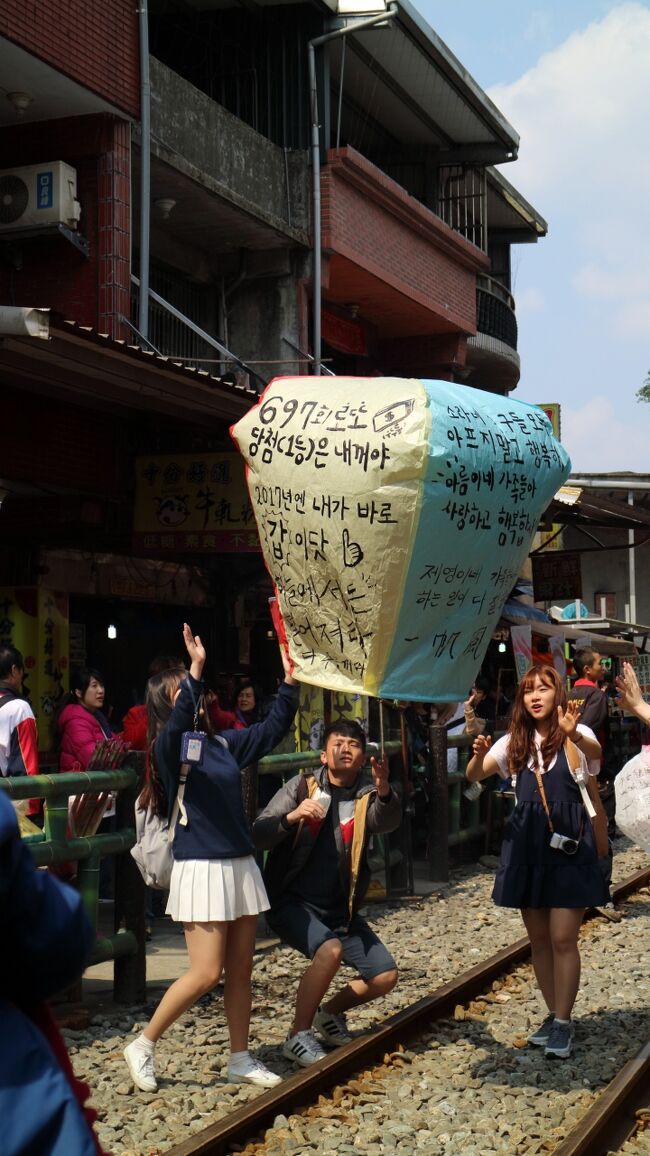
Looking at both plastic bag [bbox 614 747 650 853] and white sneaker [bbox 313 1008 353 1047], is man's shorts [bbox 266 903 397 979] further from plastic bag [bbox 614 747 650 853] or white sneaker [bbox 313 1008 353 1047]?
plastic bag [bbox 614 747 650 853]

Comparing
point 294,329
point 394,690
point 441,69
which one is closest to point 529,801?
point 394,690

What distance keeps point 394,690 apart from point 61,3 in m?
8.80

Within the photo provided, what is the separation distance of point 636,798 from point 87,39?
8.96 meters

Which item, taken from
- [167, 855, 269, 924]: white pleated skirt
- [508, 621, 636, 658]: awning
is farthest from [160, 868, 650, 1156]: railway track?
[508, 621, 636, 658]: awning

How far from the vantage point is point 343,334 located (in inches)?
703

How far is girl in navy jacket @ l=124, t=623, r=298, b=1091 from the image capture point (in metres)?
5.70

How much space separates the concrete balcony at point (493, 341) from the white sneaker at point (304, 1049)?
15.8 meters

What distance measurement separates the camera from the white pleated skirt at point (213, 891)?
224 inches

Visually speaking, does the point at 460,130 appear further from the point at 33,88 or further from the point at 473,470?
the point at 473,470

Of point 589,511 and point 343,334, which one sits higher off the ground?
point 343,334

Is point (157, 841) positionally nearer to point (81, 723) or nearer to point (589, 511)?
point (81, 723)

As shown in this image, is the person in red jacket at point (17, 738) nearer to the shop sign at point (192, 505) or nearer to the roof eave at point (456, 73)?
the shop sign at point (192, 505)

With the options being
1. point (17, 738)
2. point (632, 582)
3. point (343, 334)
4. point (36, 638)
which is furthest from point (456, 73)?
point (632, 582)

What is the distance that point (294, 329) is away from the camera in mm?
15828
